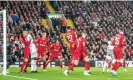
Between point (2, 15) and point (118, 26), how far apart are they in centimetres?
1605

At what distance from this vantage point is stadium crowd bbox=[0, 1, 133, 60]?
3375cm

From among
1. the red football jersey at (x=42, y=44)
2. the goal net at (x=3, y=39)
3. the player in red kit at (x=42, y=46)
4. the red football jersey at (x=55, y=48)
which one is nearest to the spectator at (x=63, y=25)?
the red football jersey at (x=55, y=48)

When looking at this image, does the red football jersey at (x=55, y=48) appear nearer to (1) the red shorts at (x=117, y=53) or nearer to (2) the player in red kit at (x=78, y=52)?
(2) the player in red kit at (x=78, y=52)

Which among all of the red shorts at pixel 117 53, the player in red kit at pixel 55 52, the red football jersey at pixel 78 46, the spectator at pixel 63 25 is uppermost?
the spectator at pixel 63 25

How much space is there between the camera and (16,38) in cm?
3100

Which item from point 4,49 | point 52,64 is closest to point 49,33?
point 52,64

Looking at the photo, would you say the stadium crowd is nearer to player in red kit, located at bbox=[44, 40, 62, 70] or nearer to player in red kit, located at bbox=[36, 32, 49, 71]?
player in red kit, located at bbox=[44, 40, 62, 70]

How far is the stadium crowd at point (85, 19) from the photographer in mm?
33750

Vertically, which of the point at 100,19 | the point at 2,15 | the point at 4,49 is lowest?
the point at 4,49

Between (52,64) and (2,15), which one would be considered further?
(52,64)

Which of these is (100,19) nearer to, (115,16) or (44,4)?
(115,16)

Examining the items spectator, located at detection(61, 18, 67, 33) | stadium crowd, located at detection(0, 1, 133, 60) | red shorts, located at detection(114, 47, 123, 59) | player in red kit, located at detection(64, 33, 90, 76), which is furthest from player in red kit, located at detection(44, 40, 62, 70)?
spectator, located at detection(61, 18, 67, 33)

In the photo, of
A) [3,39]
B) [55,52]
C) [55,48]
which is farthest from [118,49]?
[55,48]

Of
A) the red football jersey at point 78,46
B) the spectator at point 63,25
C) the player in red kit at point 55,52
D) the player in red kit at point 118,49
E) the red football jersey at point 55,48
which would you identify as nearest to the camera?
the player in red kit at point 118,49
